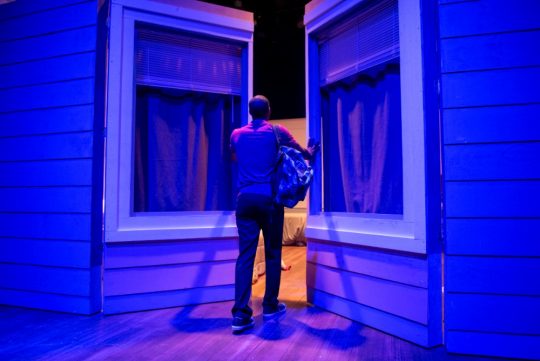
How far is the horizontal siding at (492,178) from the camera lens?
213 centimetres

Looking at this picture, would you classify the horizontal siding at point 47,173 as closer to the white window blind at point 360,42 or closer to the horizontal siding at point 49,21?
the horizontal siding at point 49,21

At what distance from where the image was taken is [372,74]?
111 inches

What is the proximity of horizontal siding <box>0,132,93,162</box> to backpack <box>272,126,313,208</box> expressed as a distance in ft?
5.01

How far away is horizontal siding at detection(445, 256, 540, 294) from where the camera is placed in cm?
211

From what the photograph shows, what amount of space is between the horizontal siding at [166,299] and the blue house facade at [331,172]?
16mm

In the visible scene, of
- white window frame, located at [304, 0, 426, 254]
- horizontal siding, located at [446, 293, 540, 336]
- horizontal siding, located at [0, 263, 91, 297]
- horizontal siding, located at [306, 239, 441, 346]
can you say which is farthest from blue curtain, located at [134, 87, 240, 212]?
horizontal siding, located at [446, 293, 540, 336]

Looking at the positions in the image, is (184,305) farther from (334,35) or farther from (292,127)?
(292,127)

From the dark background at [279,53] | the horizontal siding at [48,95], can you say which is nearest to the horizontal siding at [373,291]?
the horizontal siding at [48,95]

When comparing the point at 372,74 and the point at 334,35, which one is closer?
the point at 372,74

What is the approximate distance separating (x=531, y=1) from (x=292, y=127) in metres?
6.27

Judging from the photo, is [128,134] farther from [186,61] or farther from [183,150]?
[186,61]

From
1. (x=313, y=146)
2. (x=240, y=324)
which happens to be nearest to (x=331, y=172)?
(x=313, y=146)

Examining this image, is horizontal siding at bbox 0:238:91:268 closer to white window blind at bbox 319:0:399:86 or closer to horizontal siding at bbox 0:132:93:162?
horizontal siding at bbox 0:132:93:162

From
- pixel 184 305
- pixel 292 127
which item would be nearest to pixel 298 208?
pixel 292 127
